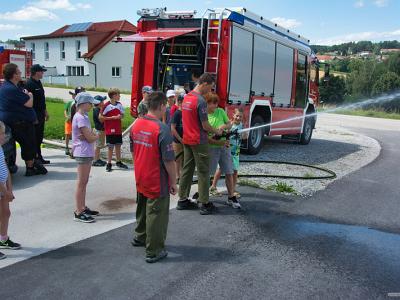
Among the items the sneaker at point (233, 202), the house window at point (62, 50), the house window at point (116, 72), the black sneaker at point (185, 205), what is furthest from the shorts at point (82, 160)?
the house window at point (62, 50)

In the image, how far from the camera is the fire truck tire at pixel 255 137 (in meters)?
10.8

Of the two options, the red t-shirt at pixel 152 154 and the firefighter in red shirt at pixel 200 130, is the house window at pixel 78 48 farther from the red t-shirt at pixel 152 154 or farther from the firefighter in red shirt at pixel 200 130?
the red t-shirt at pixel 152 154

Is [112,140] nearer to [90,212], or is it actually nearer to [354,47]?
[90,212]

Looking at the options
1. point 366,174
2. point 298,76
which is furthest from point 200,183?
point 298,76

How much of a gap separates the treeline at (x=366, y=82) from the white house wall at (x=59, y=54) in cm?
3009

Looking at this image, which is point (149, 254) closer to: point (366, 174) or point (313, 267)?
point (313, 267)

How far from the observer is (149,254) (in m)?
4.30

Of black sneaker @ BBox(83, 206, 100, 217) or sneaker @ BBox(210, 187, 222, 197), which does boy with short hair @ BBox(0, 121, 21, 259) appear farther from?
sneaker @ BBox(210, 187, 222, 197)

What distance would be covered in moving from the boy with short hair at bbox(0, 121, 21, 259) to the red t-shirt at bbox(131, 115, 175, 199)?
4.24 ft

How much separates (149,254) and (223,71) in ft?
18.4

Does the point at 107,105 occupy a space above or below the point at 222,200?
above

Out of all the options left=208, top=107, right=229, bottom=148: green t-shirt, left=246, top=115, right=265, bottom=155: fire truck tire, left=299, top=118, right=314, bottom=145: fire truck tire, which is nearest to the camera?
left=208, top=107, right=229, bottom=148: green t-shirt

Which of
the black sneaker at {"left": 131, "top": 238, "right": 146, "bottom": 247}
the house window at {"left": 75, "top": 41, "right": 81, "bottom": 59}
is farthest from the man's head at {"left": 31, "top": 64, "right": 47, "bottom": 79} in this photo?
the house window at {"left": 75, "top": 41, "right": 81, "bottom": 59}

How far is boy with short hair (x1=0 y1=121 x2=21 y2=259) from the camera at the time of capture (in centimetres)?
414
